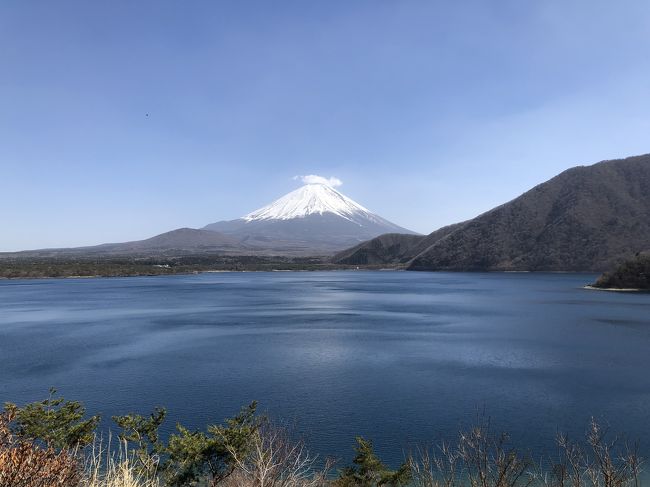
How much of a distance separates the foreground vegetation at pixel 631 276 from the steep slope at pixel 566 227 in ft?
83.3

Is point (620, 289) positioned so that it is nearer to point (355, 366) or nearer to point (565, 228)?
point (565, 228)

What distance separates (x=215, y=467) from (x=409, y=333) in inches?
927

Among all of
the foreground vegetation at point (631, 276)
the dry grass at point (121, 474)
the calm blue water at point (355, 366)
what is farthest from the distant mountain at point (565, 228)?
the dry grass at point (121, 474)

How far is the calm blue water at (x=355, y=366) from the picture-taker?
1400 cm

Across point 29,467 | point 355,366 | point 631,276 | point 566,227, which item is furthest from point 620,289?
point 29,467

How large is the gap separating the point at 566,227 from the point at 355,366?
91.7 m

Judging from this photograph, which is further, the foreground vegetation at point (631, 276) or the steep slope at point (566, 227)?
the steep slope at point (566, 227)

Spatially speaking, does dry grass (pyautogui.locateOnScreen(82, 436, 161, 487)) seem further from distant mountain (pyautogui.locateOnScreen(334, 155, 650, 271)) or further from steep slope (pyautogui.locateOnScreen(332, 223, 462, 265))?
steep slope (pyautogui.locateOnScreen(332, 223, 462, 265))

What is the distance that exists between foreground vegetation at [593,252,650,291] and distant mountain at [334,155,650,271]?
25.3 m

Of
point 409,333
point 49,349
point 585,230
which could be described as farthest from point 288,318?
point 585,230

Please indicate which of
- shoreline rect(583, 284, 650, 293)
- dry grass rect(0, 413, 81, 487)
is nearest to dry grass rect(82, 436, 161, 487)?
dry grass rect(0, 413, 81, 487)

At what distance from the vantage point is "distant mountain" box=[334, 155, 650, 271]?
91.2 metres

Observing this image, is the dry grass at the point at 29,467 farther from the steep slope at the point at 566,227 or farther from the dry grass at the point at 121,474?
the steep slope at the point at 566,227

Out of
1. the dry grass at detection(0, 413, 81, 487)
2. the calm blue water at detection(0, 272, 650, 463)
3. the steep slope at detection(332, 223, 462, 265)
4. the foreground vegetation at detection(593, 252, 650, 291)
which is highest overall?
the steep slope at detection(332, 223, 462, 265)
